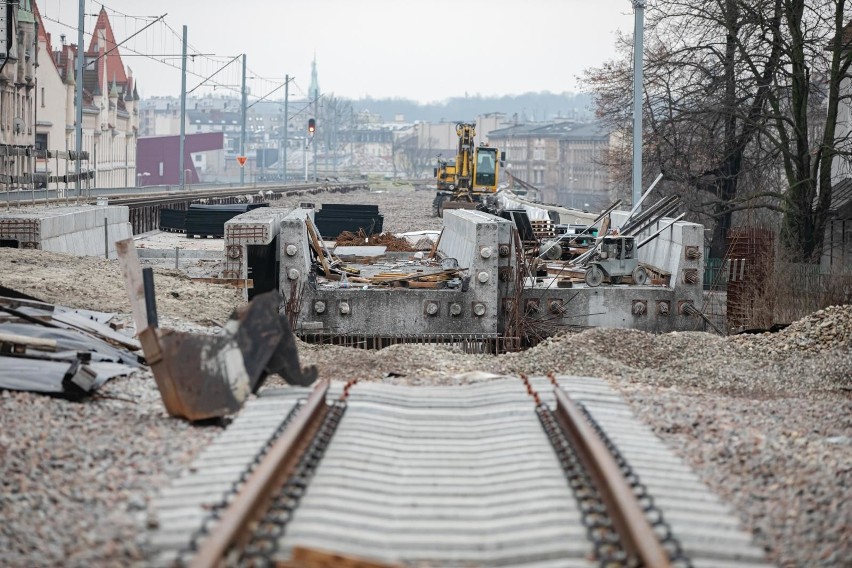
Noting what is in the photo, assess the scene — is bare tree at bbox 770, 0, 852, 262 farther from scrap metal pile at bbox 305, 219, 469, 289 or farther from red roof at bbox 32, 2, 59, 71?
red roof at bbox 32, 2, 59, 71

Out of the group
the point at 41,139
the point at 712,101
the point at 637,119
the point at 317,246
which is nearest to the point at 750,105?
the point at 712,101

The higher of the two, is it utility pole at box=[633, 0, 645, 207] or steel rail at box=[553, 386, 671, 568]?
utility pole at box=[633, 0, 645, 207]

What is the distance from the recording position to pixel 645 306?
2584 centimetres

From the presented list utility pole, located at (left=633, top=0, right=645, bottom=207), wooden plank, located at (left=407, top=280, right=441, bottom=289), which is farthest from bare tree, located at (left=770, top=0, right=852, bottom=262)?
wooden plank, located at (left=407, top=280, right=441, bottom=289)

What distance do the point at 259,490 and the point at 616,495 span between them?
6.60 feet

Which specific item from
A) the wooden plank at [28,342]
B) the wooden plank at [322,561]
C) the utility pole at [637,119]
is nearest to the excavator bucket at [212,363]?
the wooden plank at [28,342]

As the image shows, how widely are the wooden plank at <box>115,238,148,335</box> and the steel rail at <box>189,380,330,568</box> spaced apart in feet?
6.21

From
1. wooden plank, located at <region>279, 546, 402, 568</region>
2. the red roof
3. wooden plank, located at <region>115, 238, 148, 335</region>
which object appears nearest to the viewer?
wooden plank, located at <region>279, 546, 402, 568</region>

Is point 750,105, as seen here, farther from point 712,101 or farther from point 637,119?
point 637,119

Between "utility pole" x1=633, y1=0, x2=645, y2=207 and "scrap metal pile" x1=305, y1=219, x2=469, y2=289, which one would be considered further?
"utility pole" x1=633, y1=0, x2=645, y2=207

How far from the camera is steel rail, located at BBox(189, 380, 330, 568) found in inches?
250

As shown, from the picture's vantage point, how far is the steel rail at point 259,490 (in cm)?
634

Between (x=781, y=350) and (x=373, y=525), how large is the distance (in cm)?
1152

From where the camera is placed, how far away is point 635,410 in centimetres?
1111
